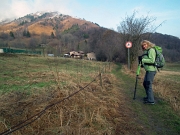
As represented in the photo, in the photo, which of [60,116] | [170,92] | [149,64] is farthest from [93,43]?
[60,116]

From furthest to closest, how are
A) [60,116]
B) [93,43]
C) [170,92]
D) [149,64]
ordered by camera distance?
[93,43] → [170,92] → [149,64] → [60,116]

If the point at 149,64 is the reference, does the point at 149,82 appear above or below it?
below

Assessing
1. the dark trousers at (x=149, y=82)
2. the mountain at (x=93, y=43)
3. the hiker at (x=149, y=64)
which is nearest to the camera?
the hiker at (x=149, y=64)

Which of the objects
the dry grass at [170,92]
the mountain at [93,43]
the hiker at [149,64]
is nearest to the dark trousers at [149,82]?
the hiker at [149,64]

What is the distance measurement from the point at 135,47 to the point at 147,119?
48.1 ft

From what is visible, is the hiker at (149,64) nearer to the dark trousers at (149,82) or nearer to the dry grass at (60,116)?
the dark trousers at (149,82)

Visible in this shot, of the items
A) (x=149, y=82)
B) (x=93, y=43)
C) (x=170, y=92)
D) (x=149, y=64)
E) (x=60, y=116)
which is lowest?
(x=170, y=92)

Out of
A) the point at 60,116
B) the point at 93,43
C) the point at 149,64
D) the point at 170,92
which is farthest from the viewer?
the point at 93,43

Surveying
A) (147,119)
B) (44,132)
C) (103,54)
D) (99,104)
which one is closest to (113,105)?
(99,104)

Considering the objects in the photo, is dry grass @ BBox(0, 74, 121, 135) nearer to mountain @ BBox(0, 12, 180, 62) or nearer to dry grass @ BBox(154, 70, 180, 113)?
mountain @ BBox(0, 12, 180, 62)

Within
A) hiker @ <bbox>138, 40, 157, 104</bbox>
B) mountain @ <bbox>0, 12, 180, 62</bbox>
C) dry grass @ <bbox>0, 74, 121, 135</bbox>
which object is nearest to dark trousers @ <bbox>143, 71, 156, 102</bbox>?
hiker @ <bbox>138, 40, 157, 104</bbox>

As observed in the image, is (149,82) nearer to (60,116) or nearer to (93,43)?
(60,116)

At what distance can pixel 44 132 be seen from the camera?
303cm

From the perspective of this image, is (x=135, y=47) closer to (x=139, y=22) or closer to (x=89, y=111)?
(x=139, y=22)
